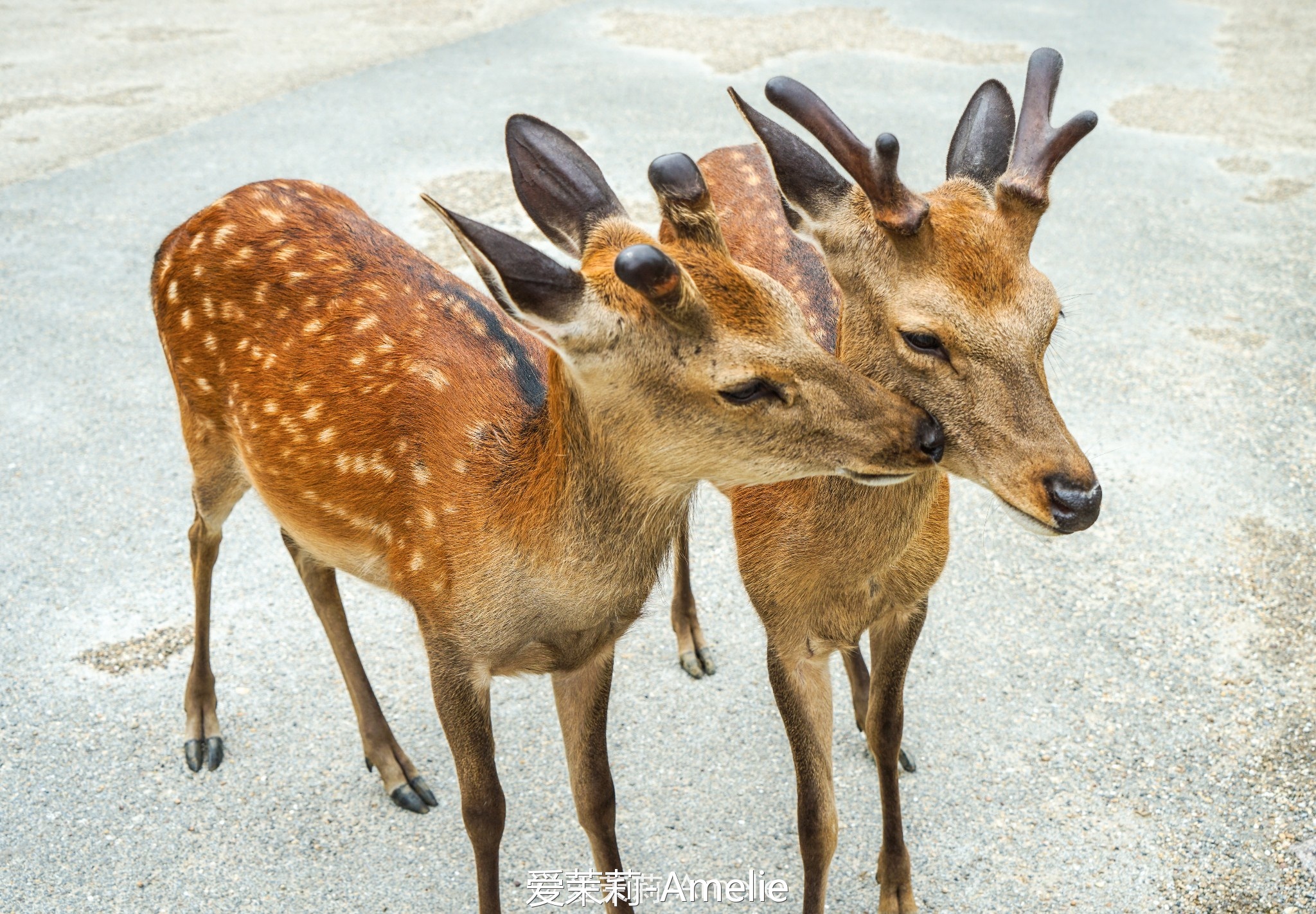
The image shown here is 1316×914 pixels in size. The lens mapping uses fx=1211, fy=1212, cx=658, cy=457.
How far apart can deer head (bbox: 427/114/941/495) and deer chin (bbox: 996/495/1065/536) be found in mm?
229

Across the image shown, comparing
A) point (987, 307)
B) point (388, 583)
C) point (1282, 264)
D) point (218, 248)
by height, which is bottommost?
point (1282, 264)

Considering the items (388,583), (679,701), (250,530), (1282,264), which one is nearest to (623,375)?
(388,583)

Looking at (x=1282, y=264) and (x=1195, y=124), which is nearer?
(x=1282, y=264)

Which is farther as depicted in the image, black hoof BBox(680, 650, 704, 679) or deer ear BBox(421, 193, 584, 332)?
black hoof BBox(680, 650, 704, 679)

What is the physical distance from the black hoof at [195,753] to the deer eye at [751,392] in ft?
7.51

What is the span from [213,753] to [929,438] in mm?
2504

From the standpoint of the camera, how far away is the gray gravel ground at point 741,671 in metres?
3.39

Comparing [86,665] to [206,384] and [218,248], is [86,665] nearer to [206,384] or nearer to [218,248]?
[206,384]

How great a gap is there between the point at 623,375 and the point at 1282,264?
5703mm

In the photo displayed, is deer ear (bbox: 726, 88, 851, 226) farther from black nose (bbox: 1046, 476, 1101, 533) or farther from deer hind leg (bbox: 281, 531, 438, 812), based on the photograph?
deer hind leg (bbox: 281, 531, 438, 812)

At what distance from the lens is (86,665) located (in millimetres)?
4078

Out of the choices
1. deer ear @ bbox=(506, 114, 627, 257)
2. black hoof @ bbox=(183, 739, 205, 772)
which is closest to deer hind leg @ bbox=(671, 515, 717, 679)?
black hoof @ bbox=(183, 739, 205, 772)

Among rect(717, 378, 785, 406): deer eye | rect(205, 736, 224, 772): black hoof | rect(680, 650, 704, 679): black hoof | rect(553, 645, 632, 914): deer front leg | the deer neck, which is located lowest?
rect(205, 736, 224, 772): black hoof

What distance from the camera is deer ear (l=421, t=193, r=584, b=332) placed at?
2.18 meters
